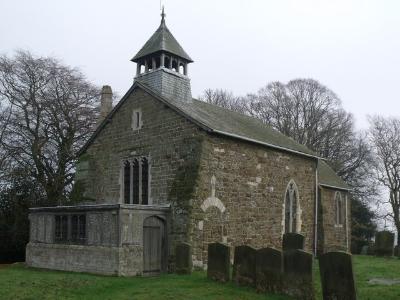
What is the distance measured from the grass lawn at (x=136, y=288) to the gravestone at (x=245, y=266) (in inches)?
10.6

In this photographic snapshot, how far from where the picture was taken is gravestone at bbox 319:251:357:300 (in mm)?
10812

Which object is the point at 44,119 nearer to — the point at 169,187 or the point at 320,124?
the point at 169,187

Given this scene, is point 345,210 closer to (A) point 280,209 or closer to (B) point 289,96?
(A) point 280,209

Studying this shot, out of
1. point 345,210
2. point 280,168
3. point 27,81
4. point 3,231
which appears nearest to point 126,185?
point 280,168

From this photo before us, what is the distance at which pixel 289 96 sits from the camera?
47.0 meters

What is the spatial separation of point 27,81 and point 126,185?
11.2 metres

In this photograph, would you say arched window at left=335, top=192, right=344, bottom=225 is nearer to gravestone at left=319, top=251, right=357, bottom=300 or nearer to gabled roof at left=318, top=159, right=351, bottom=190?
gabled roof at left=318, top=159, right=351, bottom=190

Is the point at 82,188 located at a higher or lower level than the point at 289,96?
lower

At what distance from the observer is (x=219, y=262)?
14742mm

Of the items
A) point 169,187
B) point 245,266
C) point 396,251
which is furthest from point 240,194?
point 396,251

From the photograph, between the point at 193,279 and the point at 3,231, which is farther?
the point at 3,231

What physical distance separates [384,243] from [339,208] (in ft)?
15.9

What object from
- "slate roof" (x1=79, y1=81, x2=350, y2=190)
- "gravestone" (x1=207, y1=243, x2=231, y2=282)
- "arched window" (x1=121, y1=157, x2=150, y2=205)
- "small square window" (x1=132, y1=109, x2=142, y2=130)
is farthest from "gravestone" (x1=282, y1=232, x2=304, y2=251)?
"small square window" (x1=132, y1=109, x2=142, y2=130)

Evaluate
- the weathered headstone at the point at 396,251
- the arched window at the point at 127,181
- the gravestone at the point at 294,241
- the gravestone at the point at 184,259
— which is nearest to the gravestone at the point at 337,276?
the gravestone at the point at 294,241
